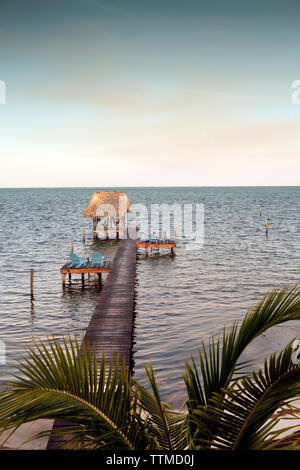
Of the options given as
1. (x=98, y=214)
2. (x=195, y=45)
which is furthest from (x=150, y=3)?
(x=98, y=214)

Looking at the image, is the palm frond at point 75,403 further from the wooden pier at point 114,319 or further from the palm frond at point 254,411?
the wooden pier at point 114,319

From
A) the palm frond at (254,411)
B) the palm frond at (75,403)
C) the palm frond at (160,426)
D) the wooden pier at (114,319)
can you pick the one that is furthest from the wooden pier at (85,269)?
the palm frond at (254,411)

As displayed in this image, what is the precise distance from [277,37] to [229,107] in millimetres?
22335

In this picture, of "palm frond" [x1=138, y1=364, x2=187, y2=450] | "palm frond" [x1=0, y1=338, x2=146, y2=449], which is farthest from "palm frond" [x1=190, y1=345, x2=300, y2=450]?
"palm frond" [x1=0, y1=338, x2=146, y2=449]

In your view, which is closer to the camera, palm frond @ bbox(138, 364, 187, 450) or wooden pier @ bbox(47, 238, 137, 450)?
palm frond @ bbox(138, 364, 187, 450)

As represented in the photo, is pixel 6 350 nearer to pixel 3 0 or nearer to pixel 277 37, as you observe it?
pixel 3 0

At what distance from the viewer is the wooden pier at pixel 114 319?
333 inches

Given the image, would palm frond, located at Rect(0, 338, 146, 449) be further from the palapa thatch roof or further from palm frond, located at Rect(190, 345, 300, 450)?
the palapa thatch roof

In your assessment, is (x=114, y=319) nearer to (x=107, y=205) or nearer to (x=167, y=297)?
(x=167, y=297)

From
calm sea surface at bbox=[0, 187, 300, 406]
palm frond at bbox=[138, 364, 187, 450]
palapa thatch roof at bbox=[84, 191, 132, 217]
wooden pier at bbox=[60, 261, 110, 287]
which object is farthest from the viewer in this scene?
palapa thatch roof at bbox=[84, 191, 132, 217]

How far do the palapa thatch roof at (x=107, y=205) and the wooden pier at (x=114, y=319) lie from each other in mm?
15073

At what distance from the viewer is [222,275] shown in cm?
1984

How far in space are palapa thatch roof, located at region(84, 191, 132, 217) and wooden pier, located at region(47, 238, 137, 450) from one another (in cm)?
1507

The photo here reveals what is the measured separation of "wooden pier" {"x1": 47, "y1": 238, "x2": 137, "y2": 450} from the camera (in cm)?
845
